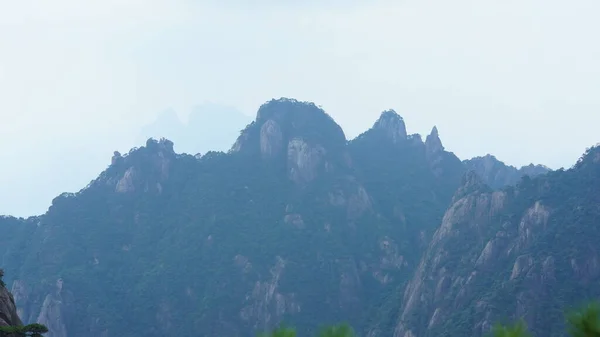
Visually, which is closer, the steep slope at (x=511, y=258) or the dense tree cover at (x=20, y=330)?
the dense tree cover at (x=20, y=330)

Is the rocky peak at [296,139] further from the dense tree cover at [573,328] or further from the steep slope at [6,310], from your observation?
the dense tree cover at [573,328]

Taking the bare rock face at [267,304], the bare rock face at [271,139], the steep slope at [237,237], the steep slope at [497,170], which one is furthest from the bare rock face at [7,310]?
the steep slope at [497,170]

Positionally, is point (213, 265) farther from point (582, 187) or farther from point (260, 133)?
point (582, 187)

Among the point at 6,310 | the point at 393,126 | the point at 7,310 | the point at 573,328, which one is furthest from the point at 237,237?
the point at 573,328

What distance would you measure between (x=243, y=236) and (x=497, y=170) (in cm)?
4418

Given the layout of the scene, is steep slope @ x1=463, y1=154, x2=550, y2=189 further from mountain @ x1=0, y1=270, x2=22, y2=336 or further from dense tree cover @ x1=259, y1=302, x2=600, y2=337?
dense tree cover @ x1=259, y1=302, x2=600, y2=337

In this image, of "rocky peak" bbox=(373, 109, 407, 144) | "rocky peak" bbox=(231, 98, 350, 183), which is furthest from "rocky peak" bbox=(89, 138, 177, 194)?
"rocky peak" bbox=(373, 109, 407, 144)

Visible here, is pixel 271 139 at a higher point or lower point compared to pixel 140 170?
higher

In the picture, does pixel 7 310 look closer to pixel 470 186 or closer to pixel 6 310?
pixel 6 310

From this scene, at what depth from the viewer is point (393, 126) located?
417 feet

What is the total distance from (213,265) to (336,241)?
1667cm

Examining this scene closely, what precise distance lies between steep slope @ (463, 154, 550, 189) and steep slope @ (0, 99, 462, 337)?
4.44 metres

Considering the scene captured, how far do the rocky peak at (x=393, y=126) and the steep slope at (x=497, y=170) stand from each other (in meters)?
11.5

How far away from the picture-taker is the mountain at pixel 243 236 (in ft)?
300
